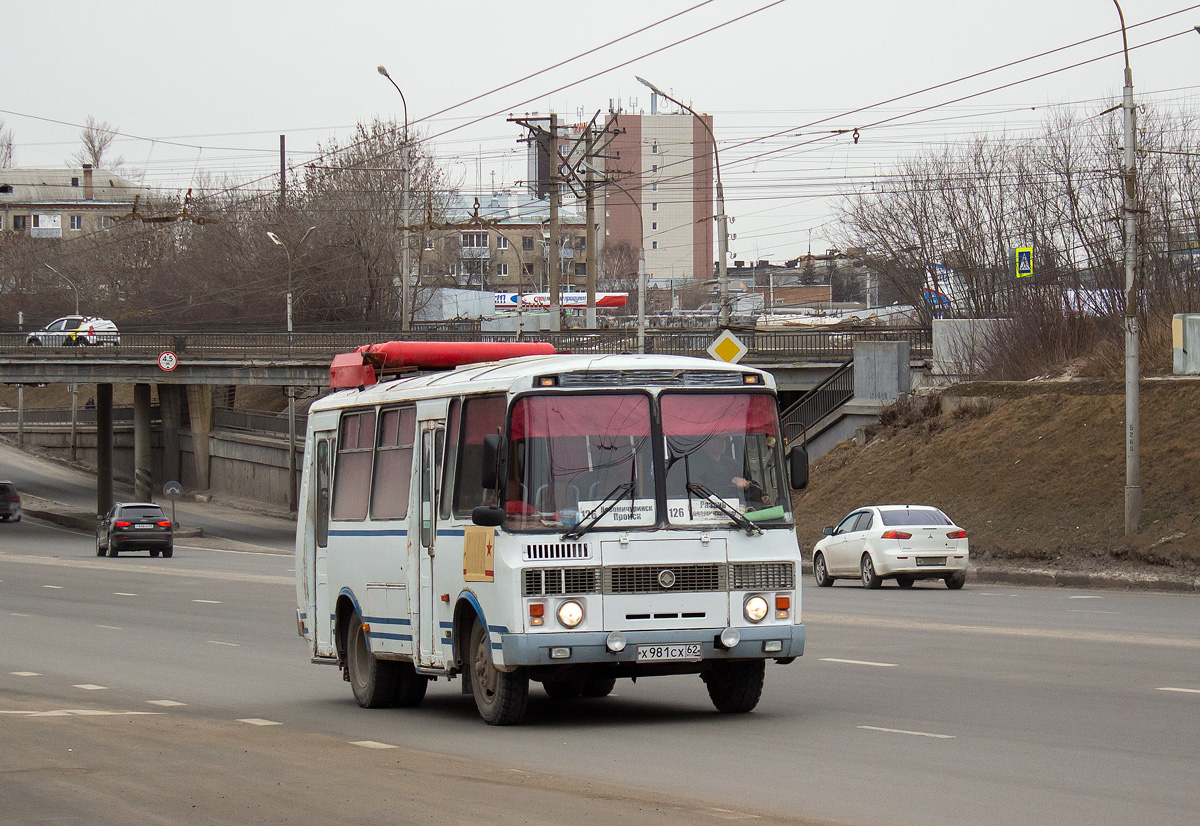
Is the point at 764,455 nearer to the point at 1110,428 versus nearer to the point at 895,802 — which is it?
the point at 895,802

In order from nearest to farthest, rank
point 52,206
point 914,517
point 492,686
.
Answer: point 492,686 < point 914,517 < point 52,206

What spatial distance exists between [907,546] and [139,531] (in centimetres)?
2720

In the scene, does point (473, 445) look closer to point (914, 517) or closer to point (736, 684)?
point (736, 684)

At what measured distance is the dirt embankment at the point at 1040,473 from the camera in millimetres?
28469

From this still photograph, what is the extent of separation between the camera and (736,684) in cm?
1191

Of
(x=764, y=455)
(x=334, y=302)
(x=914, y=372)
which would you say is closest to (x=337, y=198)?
(x=334, y=302)

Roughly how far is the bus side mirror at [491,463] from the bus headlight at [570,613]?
930 mm

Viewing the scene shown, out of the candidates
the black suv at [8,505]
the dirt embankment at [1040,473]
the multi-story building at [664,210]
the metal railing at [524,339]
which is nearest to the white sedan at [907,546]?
the dirt embankment at [1040,473]

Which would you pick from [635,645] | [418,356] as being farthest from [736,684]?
[418,356]

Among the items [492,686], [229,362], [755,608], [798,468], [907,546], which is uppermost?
[229,362]

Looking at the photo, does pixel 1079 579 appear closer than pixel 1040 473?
Yes

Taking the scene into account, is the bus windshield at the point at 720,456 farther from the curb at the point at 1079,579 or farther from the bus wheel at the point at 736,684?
the curb at the point at 1079,579

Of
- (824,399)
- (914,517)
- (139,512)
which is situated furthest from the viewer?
(139,512)

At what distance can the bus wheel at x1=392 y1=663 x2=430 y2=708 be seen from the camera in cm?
1324
